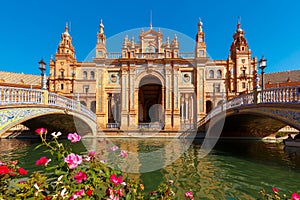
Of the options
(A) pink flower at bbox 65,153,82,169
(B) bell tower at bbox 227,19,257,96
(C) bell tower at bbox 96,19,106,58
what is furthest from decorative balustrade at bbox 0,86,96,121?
(B) bell tower at bbox 227,19,257,96

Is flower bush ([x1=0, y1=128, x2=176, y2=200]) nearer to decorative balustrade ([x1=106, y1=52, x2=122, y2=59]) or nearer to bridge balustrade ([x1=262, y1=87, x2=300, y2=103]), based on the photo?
bridge balustrade ([x1=262, y1=87, x2=300, y2=103])

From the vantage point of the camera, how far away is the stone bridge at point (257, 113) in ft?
24.0

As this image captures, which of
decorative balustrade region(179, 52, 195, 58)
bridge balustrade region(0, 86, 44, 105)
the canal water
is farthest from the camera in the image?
decorative balustrade region(179, 52, 195, 58)

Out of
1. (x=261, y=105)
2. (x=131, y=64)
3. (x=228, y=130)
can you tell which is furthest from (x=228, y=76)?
(x=261, y=105)

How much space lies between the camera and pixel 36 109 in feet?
28.2

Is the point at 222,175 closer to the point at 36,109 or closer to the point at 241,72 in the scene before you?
the point at 36,109

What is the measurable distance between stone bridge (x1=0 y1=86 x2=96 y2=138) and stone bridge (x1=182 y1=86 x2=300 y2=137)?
34.2ft

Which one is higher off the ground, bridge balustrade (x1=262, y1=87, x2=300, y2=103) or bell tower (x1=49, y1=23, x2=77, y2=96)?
bell tower (x1=49, y1=23, x2=77, y2=96)

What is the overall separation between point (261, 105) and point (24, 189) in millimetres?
10343

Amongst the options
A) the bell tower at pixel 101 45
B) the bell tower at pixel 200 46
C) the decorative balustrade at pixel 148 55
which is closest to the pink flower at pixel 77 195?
the decorative balustrade at pixel 148 55

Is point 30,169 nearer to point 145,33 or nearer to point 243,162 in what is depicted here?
point 243,162

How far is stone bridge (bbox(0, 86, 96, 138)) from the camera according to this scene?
22.2 feet

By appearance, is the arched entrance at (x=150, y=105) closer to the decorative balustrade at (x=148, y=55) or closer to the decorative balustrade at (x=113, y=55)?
the decorative balustrade at (x=113, y=55)

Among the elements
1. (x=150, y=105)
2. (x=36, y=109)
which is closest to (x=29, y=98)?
(x=36, y=109)
